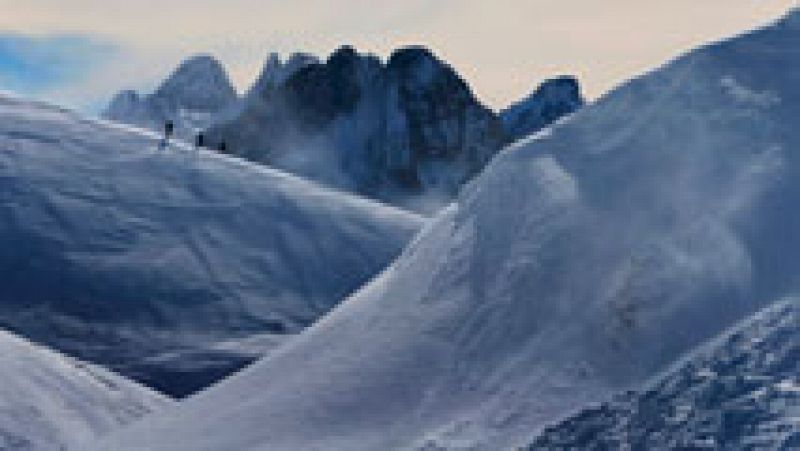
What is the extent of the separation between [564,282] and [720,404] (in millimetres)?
2243

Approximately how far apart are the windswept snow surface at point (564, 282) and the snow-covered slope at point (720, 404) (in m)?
0.26

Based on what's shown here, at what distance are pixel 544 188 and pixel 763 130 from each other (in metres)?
1.73

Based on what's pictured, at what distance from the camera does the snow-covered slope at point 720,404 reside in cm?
705

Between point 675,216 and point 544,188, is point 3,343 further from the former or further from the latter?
point 675,216

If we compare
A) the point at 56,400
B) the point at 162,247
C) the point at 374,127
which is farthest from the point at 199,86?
the point at 56,400

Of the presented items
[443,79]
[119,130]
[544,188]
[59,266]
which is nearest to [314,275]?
[59,266]

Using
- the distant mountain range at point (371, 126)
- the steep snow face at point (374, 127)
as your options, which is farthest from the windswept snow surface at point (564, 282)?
the steep snow face at point (374, 127)

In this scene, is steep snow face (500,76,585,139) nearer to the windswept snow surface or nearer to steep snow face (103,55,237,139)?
steep snow face (103,55,237,139)

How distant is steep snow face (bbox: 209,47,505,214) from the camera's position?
10156cm

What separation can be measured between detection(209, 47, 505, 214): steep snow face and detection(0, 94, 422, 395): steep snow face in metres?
67.3

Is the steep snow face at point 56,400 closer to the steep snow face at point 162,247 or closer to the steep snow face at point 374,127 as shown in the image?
the steep snow face at point 162,247

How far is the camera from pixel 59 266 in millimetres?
22641

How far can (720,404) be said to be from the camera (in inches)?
288

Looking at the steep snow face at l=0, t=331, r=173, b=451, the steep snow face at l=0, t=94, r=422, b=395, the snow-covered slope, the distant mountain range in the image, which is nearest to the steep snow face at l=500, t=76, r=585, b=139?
the distant mountain range
